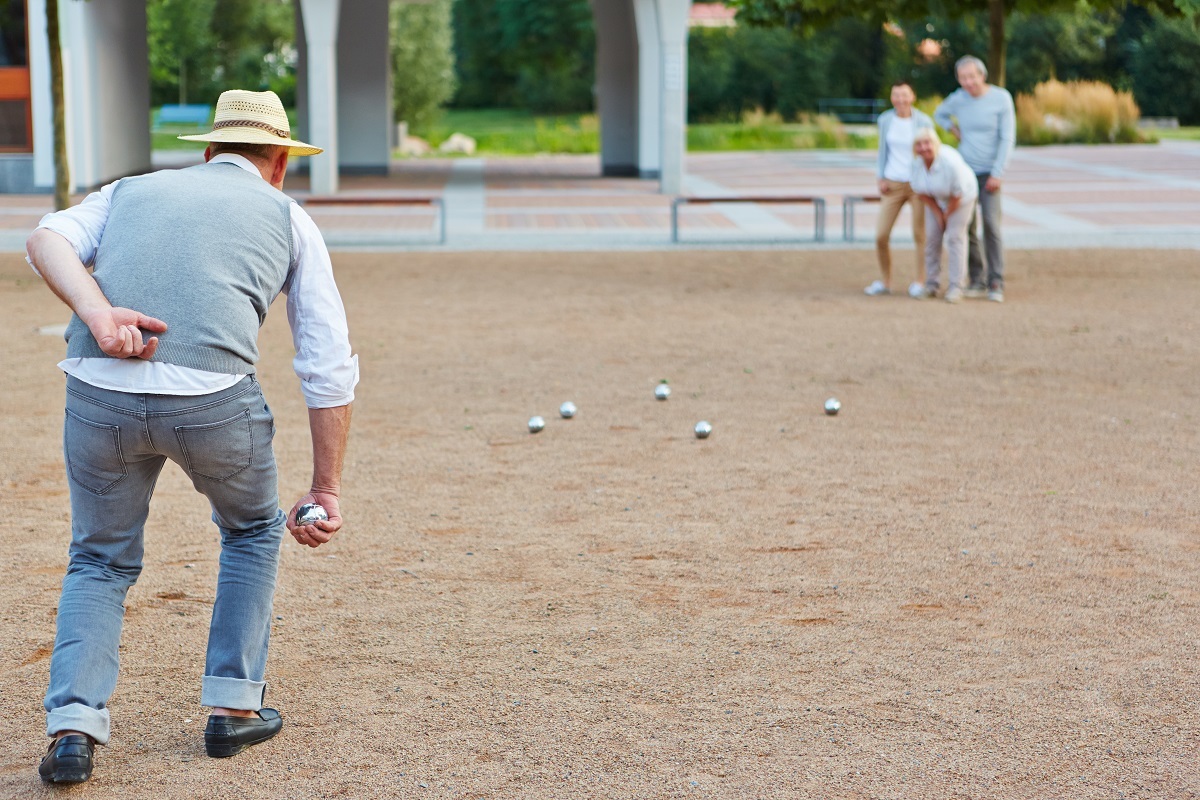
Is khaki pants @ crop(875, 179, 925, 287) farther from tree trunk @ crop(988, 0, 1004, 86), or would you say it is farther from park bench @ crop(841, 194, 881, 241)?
park bench @ crop(841, 194, 881, 241)

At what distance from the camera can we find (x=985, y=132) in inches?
480

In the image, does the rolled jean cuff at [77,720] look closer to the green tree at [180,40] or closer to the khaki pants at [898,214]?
the khaki pants at [898,214]

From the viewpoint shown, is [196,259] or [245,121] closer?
[196,259]

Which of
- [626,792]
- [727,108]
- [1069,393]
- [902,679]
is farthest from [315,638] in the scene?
[727,108]

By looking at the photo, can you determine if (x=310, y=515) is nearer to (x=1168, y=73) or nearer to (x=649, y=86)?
(x=649, y=86)

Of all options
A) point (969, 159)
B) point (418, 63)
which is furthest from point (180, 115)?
point (969, 159)

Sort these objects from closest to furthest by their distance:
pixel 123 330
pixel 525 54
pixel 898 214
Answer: pixel 123 330
pixel 898 214
pixel 525 54

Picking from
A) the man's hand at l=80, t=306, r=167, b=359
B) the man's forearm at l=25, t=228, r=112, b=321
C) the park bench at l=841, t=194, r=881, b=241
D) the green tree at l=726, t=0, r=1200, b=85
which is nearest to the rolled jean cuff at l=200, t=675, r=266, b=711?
the man's hand at l=80, t=306, r=167, b=359

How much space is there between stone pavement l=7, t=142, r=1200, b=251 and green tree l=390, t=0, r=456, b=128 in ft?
49.0

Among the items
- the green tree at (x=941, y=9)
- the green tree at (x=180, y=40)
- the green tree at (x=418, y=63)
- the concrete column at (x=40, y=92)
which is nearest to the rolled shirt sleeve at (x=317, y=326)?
the green tree at (x=941, y=9)

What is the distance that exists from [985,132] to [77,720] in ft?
33.2

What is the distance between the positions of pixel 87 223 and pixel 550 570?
244cm

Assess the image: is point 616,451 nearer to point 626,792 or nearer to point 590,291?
point 626,792

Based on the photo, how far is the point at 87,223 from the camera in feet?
11.3
